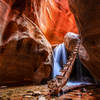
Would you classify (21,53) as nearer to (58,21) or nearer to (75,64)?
(75,64)

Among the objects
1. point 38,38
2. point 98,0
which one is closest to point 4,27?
point 38,38

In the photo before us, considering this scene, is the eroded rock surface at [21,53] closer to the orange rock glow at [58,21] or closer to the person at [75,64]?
the person at [75,64]

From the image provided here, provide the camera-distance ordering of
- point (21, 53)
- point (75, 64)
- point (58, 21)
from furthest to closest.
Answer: point (58, 21), point (75, 64), point (21, 53)

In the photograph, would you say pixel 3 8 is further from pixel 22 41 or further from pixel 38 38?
pixel 38 38

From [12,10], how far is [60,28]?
42.6 feet

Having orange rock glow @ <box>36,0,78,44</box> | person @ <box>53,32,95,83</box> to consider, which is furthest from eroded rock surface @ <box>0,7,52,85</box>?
orange rock glow @ <box>36,0,78,44</box>

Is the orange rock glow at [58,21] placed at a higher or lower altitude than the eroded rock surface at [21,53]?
higher

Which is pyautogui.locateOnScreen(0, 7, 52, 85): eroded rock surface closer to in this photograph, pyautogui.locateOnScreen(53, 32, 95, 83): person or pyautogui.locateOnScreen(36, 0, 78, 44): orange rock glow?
pyautogui.locateOnScreen(53, 32, 95, 83): person

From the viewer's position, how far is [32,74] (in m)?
8.19

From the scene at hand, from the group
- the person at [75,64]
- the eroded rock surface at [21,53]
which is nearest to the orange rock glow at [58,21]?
the person at [75,64]

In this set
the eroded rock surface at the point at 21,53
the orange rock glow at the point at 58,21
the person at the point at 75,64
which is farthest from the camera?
the orange rock glow at the point at 58,21

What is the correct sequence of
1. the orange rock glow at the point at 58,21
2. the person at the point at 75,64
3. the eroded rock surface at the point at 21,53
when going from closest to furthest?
the eroded rock surface at the point at 21,53 < the person at the point at 75,64 < the orange rock glow at the point at 58,21

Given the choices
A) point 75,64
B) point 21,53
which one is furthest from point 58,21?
point 21,53

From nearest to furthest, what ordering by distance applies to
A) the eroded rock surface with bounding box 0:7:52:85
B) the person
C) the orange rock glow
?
1. the eroded rock surface with bounding box 0:7:52:85
2. the person
3. the orange rock glow
